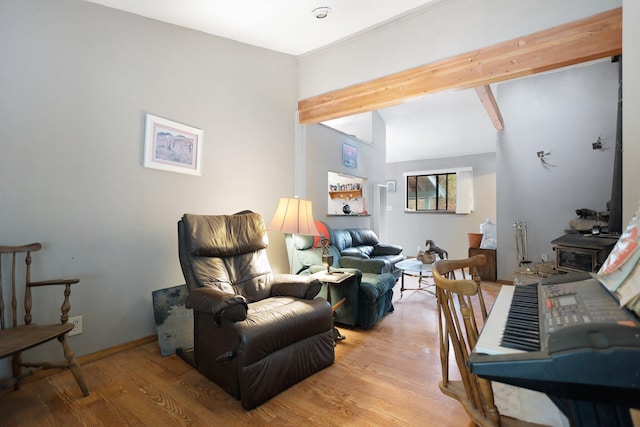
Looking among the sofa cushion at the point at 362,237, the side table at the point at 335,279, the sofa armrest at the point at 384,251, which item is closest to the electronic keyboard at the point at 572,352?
the side table at the point at 335,279

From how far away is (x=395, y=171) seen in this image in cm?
774

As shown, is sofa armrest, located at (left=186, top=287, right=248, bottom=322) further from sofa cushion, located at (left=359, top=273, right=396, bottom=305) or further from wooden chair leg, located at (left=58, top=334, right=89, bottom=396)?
sofa cushion, located at (left=359, top=273, right=396, bottom=305)

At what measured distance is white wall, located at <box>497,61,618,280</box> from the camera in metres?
3.88

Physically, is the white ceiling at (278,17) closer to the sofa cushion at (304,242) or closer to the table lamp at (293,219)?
the table lamp at (293,219)

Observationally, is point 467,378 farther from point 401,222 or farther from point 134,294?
point 401,222

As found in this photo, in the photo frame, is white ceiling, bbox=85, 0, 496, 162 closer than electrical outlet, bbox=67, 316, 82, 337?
No

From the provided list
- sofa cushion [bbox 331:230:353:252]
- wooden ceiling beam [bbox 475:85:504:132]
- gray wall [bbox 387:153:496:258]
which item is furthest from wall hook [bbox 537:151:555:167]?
sofa cushion [bbox 331:230:353:252]

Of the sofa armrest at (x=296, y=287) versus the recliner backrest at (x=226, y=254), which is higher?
the recliner backrest at (x=226, y=254)

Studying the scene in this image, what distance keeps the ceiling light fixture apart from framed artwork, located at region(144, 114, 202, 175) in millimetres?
1499

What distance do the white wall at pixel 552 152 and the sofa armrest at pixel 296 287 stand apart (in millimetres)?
3864

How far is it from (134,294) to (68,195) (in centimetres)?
89

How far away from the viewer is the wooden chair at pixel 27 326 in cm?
161

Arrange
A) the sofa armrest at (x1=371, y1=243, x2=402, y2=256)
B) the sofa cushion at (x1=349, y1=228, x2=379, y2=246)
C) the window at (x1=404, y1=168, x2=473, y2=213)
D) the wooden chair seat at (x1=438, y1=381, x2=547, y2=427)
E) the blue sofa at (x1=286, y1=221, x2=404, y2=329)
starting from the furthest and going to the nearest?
the window at (x1=404, y1=168, x2=473, y2=213)
the sofa armrest at (x1=371, y1=243, x2=402, y2=256)
the sofa cushion at (x1=349, y1=228, x2=379, y2=246)
the blue sofa at (x1=286, y1=221, x2=404, y2=329)
the wooden chair seat at (x1=438, y1=381, x2=547, y2=427)

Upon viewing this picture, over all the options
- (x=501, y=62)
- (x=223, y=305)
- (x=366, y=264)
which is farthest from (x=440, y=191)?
(x=223, y=305)
